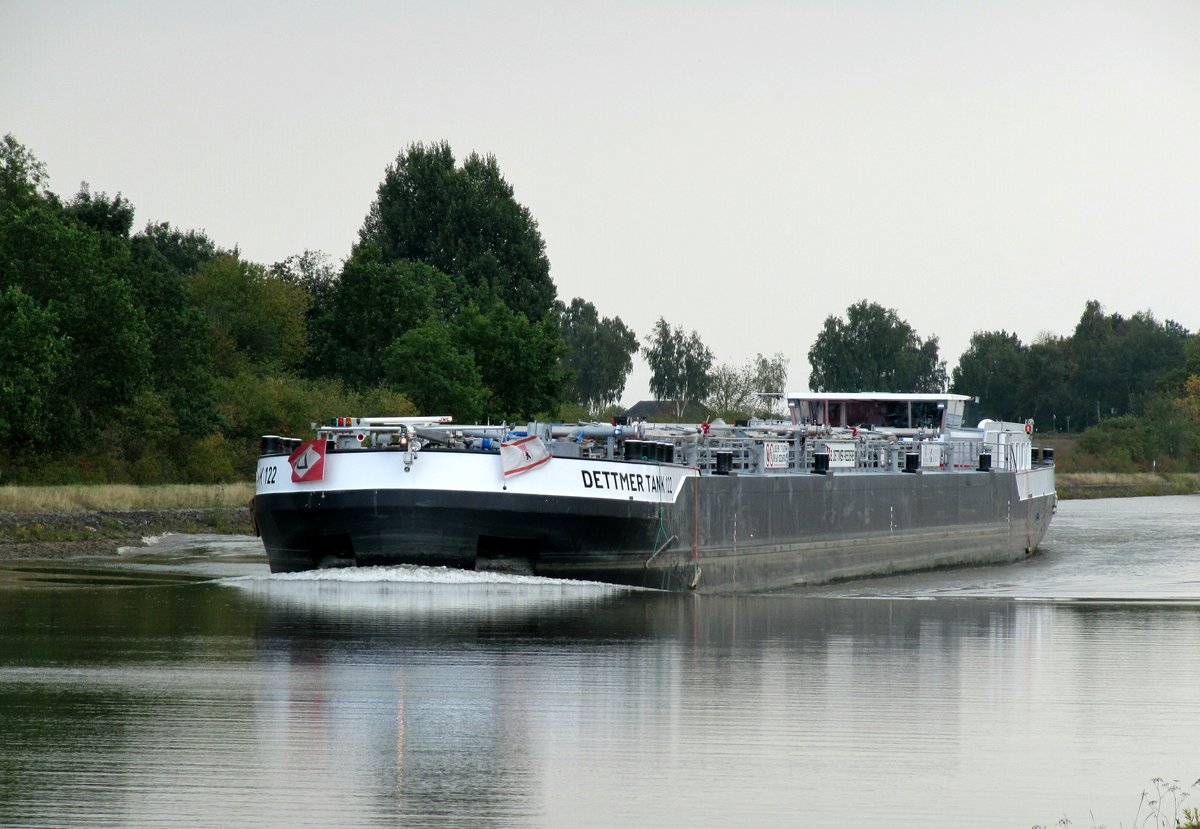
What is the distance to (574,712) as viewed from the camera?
11789 millimetres

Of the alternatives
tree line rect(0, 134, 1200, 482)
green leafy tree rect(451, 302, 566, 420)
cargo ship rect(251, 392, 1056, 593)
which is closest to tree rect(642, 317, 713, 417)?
tree line rect(0, 134, 1200, 482)

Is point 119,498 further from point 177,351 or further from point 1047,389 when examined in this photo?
point 1047,389

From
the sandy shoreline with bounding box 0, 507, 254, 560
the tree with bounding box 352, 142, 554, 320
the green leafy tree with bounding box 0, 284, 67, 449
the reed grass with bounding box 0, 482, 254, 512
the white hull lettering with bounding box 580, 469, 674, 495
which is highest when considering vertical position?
the tree with bounding box 352, 142, 554, 320

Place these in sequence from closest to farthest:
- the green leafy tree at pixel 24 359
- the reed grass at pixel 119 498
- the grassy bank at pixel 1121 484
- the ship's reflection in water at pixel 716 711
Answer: the ship's reflection in water at pixel 716 711, the reed grass at pixel 119 498, the green leafy tree at pixel 24 359, the grassy bank at pixel 1121 484

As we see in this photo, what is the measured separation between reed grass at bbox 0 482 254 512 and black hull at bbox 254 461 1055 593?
12.9 meters

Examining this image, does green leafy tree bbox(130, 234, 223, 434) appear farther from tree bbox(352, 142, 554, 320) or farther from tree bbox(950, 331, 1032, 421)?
tree bbox(950, 331, 1032, 421)

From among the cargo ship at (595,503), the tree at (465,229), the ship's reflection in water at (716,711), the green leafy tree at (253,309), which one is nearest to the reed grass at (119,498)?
the cargo ship at (595,503)

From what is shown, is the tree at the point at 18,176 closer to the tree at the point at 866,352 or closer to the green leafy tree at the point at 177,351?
the green leafy tree at the point at 177,351

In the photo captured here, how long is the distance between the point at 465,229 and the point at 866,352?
43886 mm

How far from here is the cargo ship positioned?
74.4ft

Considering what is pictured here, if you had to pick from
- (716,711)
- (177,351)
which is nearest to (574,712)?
(716,711)

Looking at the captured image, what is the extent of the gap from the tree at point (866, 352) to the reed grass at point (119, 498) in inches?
3262

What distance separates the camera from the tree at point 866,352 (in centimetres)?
12606

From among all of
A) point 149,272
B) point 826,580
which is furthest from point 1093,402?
point 826,580
